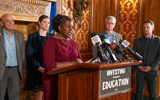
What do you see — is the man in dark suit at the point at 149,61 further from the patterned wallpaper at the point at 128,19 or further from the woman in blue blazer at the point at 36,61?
the woman in blue blazer at the point at 36,61

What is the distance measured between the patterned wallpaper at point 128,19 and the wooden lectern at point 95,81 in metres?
2.87

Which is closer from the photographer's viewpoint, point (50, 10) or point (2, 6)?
point (2, 6)

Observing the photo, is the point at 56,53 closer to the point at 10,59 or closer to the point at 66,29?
the point at 66,29

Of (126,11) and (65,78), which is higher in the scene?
(126,11)

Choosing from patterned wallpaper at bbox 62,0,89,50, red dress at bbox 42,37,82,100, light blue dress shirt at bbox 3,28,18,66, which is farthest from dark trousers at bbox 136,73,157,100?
light blue dress shirt at bbox 3,28,18,66

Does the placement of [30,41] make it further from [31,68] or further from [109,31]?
[109,31]

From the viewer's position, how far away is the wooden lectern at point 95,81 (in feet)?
4.33

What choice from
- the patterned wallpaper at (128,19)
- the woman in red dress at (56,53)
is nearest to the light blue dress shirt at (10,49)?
the woman in red dress at (56,53)

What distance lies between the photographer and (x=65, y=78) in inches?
59.8

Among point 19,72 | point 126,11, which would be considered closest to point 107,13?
point 126,11

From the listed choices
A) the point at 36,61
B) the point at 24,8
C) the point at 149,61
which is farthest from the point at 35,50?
the point at 149,61

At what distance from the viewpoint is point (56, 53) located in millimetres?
1784

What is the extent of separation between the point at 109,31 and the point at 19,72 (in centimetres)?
179

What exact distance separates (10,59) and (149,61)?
94.4 inches
